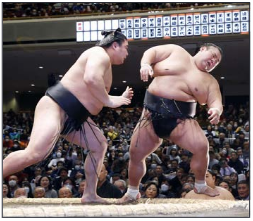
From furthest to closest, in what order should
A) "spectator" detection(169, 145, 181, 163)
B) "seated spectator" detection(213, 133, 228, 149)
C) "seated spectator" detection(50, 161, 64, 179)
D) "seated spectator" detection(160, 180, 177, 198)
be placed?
"seated spectator" detection(213, 133, 228, 149), "spectator" detection(169, 145, 181, 163), "seated spectator" detection(50, 161, 64, 179), "seated spectator" detection(160, 180, 177, 198)

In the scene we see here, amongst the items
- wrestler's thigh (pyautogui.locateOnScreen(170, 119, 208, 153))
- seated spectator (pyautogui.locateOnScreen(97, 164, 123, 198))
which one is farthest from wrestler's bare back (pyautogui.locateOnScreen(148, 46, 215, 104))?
seated spectator (pyautogui.locateOnScreen(97, 164, 123, 198))

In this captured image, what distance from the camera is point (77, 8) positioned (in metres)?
8.14

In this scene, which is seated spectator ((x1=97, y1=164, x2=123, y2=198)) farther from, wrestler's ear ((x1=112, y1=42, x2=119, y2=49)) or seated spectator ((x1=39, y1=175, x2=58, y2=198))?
wrestler's ear ((x1=112, y1=42, x2=119, y2=49))

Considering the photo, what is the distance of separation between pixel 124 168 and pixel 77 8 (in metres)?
4.25

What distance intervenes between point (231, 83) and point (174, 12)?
268 cm

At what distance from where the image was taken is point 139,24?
7281mm

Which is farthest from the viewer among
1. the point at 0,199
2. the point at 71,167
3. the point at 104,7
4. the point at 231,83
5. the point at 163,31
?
the point at 231,83

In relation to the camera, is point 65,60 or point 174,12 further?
point 65,60

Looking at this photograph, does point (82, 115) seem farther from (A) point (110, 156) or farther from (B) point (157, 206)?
(A) point (110, 156)

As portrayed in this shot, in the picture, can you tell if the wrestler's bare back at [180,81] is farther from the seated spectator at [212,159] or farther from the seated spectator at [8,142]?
the seated spectator at [8,142]

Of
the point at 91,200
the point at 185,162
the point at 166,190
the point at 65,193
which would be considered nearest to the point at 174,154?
the point at 185,162

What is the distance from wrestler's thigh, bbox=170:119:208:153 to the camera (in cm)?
282

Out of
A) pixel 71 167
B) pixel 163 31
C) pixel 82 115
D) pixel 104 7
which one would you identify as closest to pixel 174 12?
pixel 163 31

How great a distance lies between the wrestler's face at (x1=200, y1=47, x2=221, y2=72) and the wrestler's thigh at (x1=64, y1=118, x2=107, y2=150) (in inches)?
26.1
